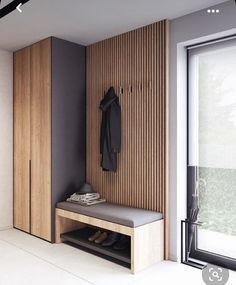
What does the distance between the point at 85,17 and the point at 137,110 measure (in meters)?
1.17

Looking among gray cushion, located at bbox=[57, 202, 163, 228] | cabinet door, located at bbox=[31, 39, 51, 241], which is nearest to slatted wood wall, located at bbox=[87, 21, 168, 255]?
gray cushion, located at bbox=[57, 202, 163, 228]

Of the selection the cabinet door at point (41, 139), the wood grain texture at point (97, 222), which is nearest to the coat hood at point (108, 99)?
the cabinet door at point (41, 139)

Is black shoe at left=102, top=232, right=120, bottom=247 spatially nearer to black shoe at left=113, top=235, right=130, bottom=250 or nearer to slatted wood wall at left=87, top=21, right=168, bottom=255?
black shoe at left=113, top=235, right=130, bottom=250

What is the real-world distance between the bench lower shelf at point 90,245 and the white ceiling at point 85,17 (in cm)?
252

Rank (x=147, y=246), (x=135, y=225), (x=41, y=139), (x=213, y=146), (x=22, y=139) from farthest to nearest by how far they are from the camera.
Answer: (x=22, y=139)
(x=41, y=139)
(x=213, y=146)
(x=147, y=246)
(x=135, y=225)

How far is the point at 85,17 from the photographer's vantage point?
317 centimetres

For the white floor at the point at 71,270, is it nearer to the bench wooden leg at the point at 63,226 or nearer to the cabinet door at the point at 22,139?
the bench wooden leg at the point at 63,226

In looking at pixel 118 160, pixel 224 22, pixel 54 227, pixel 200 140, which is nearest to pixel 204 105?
pixel 200 140

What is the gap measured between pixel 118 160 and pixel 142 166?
39 centimetres

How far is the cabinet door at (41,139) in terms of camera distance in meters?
3.80

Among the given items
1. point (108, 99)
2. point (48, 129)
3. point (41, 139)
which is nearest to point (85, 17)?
point (108, 99)

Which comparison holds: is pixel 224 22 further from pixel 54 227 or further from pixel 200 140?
pixel 54 227

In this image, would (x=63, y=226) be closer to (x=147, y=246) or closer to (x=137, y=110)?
(x=147, y=246)

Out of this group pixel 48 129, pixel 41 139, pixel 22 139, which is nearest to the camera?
pixel 48 129
